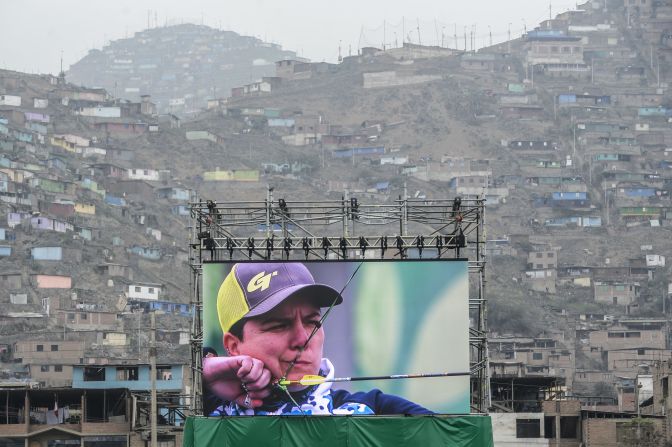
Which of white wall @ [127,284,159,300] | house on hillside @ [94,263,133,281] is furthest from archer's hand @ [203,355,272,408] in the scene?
house on hillside @ [94,263,133,281]

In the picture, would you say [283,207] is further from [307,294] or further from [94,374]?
[94,374]

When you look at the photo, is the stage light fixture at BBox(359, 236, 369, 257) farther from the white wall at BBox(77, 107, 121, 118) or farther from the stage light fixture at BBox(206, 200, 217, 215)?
the white wall at BBox(77, 107, 121, 118)

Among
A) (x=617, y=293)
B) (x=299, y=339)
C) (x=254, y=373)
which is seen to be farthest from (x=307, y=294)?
(x=617, y=293)

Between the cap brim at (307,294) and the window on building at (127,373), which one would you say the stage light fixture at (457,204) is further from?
the window on building at (127,373)

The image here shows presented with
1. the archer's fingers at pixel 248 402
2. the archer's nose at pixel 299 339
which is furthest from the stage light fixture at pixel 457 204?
the archer's fingers at pixel 248 402

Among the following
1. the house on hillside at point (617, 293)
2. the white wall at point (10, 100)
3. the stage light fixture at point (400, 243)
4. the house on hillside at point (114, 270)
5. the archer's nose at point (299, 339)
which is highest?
the white wall at point (10, 100)

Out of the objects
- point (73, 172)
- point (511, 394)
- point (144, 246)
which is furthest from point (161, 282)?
point (511, 394)
